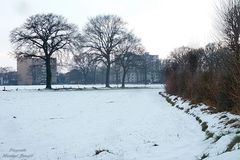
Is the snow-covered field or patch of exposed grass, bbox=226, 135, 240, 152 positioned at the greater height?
patch of exposed grass, bbox=226, 135, 240, 152

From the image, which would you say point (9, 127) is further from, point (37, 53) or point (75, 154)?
point (37, 53)

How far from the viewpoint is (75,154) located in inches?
433

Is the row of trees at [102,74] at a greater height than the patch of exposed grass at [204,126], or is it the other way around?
the row of trees at [102,74]

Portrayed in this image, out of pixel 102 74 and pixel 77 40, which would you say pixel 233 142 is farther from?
pixel 102 74

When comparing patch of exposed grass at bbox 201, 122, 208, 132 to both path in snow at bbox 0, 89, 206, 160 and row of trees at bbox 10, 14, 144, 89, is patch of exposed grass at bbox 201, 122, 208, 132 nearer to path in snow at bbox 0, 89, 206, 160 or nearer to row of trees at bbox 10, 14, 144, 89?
path in snow at bbox 0, 89, 206, 160

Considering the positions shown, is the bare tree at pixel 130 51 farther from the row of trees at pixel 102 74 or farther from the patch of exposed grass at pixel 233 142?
the patch of exposed grass at pixel 233 142

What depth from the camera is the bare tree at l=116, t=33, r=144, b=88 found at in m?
79.3

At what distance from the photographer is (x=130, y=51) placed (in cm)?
8050

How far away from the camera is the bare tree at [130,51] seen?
79.3 meters

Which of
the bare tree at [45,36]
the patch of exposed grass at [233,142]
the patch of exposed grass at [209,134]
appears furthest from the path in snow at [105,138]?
the bare tree at [45,36]

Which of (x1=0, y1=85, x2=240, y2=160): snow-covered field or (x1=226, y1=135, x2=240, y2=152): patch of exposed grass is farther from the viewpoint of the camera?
(x1=0, y1=85, x2=240, y2=160): snow-covered field

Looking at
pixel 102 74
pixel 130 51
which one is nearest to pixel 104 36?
pixel 130 51

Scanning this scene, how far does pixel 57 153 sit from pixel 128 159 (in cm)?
225

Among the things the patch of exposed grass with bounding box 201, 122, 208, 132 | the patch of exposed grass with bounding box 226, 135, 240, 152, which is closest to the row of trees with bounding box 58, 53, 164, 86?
the patch of exposed grass with bounding box 201, 122, 208, 132
